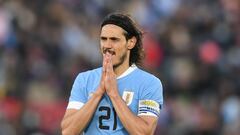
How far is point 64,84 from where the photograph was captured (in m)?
16.7

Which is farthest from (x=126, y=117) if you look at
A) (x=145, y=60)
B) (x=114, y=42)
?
(x=145, y=60)

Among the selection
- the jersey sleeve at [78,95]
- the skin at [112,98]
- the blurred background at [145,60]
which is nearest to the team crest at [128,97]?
the skin at [112,98]

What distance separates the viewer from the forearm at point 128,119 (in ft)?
24.7

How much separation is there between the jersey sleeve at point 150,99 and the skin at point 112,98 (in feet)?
0.18

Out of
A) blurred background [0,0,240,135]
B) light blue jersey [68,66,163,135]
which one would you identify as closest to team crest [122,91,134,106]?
light blue jersey [68,66,163,135]

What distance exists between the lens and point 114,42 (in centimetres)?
773

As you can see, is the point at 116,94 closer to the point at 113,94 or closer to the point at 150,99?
the point at 113,94

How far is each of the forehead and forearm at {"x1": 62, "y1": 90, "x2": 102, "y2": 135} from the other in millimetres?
479

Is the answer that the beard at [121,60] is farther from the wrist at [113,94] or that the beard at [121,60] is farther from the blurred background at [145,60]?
the blurred background at [145,60]

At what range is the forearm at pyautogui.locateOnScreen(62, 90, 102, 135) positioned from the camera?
7.60 m

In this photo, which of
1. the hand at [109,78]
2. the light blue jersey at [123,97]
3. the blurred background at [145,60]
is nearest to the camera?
the hand at [109,78]

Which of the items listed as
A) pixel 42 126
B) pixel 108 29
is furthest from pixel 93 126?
pixel 42 126

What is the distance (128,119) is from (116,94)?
225 mm

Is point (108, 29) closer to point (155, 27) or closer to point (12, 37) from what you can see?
point (12, 37)
